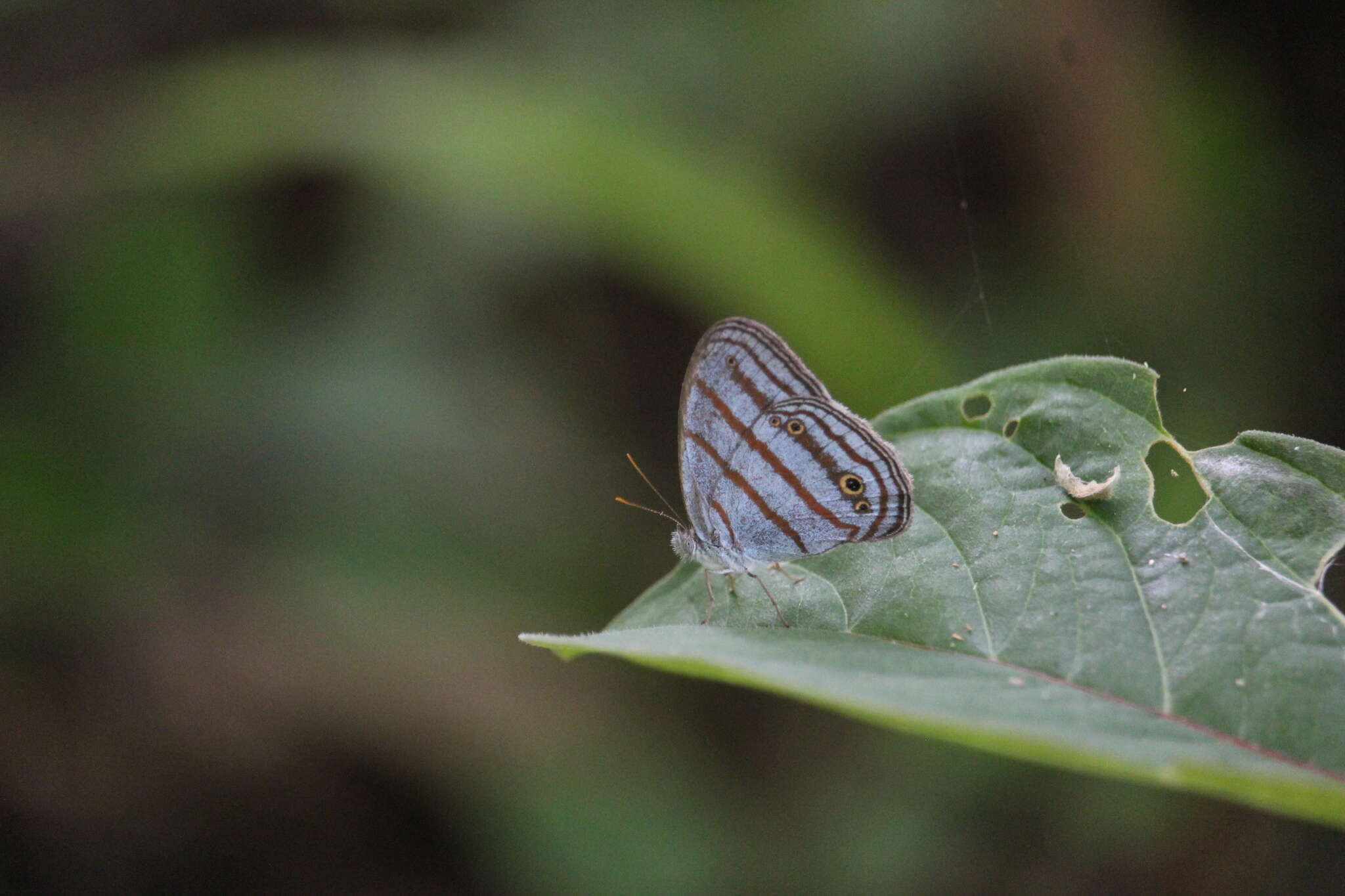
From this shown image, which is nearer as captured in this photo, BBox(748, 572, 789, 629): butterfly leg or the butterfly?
BBox(748, 572, 789, 629): butterfly leg

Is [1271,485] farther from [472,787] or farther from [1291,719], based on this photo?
[472,787]

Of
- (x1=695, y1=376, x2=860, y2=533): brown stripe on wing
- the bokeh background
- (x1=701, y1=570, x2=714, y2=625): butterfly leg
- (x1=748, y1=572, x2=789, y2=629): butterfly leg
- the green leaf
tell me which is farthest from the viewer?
the bokeh background

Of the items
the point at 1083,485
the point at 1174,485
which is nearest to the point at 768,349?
the point at 1083,485

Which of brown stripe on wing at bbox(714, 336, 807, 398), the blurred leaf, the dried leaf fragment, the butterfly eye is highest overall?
the blurred leaf

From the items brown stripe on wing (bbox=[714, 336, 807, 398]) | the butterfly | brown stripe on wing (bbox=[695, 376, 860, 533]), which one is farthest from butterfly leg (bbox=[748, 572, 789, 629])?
brown stripe on wing (bbox=[714, 336, 807, 398])

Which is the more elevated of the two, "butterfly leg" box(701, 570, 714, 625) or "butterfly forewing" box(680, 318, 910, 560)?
"butterfly forewing" box(680, 318, 910, 560)

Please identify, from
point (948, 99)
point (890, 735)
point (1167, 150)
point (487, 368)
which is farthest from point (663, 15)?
point (890, 735)

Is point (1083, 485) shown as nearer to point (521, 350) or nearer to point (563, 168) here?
point (563, 168)

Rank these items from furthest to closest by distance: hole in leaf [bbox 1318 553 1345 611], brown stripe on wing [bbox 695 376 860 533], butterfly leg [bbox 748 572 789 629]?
brown stripe on wing [bbox 695 376 860 533]
butterfly leg [bbox 748 572 789 629]
hole in leaf [bbox 1318 553 1345 611]

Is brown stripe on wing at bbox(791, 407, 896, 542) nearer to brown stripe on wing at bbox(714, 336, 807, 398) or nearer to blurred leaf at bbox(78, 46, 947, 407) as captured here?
brown stripe on wing at bbox(714, 336, 807, 398)
